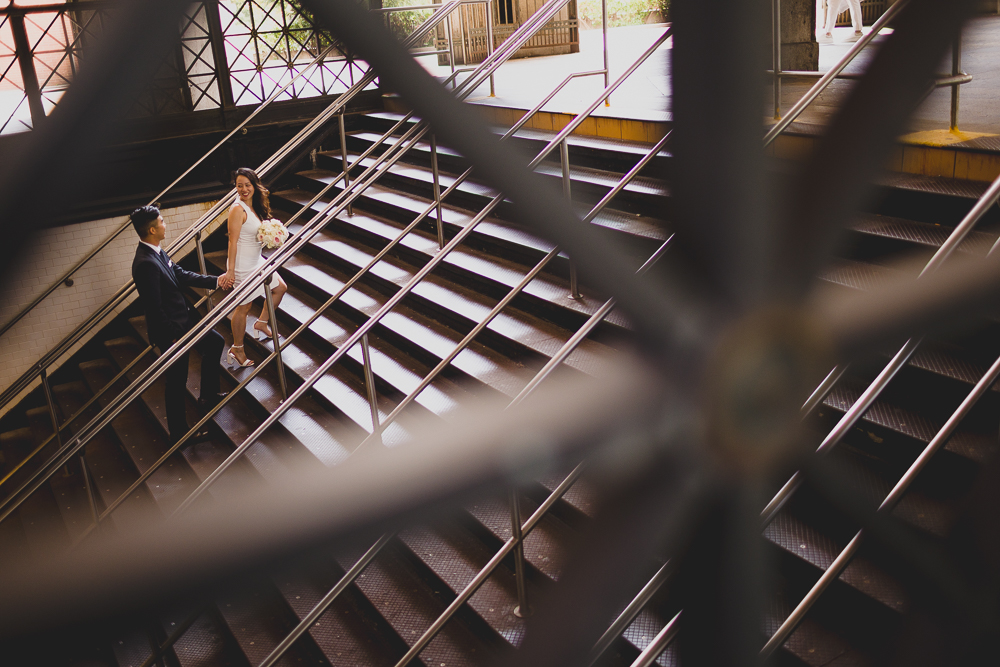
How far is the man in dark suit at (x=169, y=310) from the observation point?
4652mm

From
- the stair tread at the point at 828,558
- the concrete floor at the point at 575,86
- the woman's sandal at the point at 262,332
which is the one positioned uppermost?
the concrete floor at the point at 575,86

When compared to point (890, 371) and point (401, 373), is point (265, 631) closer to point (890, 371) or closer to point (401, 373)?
point (401, 373)

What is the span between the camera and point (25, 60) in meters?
0.57

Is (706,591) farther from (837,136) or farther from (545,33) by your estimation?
(545,33)

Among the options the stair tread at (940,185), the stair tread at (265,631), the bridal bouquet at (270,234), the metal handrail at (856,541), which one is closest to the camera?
the metal handrail at (856,541)

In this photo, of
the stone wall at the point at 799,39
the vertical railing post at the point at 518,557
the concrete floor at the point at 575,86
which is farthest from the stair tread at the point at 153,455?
the stone wall at the point at 799,39

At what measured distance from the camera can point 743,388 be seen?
61 cm

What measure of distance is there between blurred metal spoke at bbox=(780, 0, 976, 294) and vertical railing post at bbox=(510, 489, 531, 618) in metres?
1.99

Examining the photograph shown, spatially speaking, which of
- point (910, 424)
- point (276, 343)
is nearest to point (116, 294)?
point (276, 343)

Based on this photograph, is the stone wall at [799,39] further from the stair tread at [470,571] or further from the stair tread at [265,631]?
the stair tread at [265,631]

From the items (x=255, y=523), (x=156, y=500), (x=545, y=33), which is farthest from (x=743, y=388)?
(x=545, y=33)

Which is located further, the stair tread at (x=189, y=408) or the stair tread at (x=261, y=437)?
the stair tread at (x=189, y=408)

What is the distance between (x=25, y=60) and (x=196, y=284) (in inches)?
195

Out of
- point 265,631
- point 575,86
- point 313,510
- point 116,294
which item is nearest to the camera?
point 313,510
